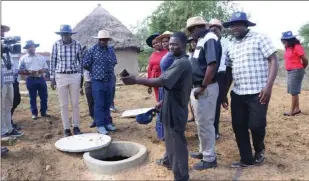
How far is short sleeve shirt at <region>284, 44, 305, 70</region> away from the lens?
652 cm

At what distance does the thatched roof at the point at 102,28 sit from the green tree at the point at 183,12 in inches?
124

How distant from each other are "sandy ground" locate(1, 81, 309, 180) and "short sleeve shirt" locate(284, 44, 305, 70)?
3.53 ft

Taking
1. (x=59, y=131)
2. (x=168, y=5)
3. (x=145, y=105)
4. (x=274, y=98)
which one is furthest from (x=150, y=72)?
(x=168, y=5)

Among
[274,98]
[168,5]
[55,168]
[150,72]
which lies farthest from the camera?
[168,5]

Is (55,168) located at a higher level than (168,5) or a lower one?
lower

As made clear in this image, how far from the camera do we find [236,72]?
379cm

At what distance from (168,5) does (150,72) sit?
47.4ft

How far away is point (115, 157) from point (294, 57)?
4372mm

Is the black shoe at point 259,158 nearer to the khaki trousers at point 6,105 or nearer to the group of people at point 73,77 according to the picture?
the group of people at point 73,77

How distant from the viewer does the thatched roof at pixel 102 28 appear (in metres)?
14.9

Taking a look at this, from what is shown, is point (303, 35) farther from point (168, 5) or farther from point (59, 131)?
point (59, 131)

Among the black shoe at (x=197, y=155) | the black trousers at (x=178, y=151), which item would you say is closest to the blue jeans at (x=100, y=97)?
the black shoe at (x=197, y=155)

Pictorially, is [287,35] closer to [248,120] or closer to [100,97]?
[248,120]

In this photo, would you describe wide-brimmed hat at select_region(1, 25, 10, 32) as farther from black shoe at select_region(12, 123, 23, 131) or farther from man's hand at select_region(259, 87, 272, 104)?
man's hand at select_region(259, 87, 272, 104)
